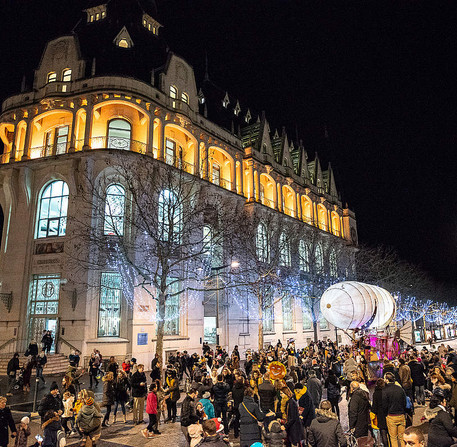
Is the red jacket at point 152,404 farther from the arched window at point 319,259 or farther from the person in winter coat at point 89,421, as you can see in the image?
the arched window at point 319,259

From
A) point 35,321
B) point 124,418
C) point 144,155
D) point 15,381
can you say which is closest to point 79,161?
point 144,155

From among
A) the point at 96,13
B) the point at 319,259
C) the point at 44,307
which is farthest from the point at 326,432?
the point at 319,259

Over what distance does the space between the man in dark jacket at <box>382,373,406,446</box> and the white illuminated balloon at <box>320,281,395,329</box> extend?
20.8 ft

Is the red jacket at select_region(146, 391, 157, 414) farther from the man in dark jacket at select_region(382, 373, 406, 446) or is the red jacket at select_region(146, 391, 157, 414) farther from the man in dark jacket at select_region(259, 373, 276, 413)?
the man in dark jacket at select_region(382, 373, 406, 446)

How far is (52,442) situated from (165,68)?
1188 inches

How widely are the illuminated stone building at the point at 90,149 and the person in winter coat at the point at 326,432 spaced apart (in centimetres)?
1765

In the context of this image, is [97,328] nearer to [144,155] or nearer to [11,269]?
[11,269]

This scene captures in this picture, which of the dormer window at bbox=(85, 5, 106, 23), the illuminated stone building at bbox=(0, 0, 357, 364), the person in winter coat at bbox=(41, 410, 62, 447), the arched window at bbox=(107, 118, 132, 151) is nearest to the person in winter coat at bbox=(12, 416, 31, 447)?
the person in winter coat at bbox=(41, 410, 62, 447)

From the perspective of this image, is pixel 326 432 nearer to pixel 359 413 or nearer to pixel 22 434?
pixel 359 413

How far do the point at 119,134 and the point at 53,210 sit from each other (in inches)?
288

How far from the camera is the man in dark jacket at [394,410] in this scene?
819 cm

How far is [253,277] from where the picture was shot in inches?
1312

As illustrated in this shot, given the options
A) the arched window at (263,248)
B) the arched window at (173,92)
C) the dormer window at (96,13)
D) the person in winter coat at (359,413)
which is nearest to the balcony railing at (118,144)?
the arched window at (173,92)

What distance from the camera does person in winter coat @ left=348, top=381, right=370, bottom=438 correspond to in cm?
793
